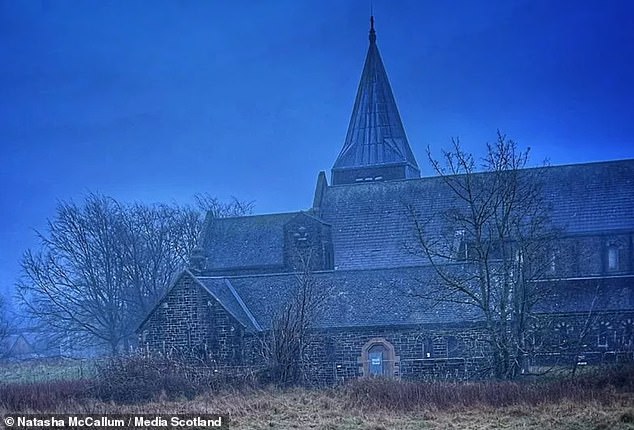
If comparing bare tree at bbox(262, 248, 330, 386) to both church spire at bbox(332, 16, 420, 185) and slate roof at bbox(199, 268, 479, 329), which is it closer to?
slate roof at bbox(199, 268, 479, 329)

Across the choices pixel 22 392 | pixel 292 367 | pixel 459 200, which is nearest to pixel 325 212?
pixel 459 200

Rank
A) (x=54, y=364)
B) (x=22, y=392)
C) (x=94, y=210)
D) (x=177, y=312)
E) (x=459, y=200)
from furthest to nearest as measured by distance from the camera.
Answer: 1. (x=94, y=210)
2. (x=54, y=364)
3. (x=459, y=200)
4. (x=177, y=312)
5. (x=22, y=392)

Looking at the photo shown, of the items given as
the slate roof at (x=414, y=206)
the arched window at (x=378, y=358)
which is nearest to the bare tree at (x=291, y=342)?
the arched window at (x=378, y=358)

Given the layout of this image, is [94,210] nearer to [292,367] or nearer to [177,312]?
[177,312]

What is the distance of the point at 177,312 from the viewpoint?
27.9 meters

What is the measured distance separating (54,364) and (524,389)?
3278cm

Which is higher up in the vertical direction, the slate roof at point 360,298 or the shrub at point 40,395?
the slate roof at point 360,298

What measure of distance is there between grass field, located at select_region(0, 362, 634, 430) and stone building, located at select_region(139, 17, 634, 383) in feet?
17.6

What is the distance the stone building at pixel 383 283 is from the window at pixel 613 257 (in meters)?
0.05

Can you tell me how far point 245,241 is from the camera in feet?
132

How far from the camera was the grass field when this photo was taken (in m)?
14.2

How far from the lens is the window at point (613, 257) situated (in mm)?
34719

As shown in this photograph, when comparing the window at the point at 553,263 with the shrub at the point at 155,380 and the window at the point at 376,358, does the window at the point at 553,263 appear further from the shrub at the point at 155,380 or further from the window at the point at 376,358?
the shrub at the point at 155,380

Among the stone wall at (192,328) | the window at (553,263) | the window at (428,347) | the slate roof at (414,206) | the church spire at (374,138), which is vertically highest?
the church spire at (374,138)
